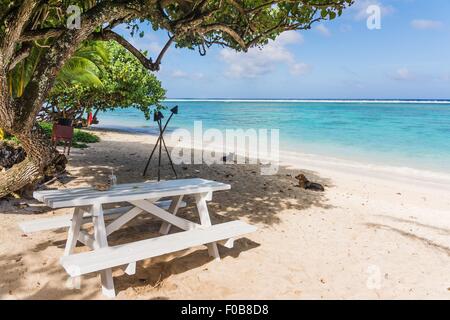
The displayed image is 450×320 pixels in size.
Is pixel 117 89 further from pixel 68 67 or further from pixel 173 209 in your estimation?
pixel 173 209

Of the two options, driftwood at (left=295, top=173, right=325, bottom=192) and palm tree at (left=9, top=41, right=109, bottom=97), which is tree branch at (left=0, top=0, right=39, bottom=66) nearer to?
palm tree at (left=9, top=41, right=109, bottom=97)

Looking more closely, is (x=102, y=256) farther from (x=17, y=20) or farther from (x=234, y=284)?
(x=17, y=20)

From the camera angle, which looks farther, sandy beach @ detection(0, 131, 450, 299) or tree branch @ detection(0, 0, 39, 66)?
tree branch @ detection(0, 0, 39, 66)

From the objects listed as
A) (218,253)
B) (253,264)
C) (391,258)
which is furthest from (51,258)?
(391,258)

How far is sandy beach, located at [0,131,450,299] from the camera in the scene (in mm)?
3959

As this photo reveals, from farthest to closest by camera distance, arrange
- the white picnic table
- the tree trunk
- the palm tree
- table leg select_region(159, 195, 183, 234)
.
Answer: the palm tree, the tree trunk, table leg select_region(159, 195, 183, 234), the white picnic table

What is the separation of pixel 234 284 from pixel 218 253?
66 centimetres

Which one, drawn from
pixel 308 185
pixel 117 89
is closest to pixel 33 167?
pixel 308 185

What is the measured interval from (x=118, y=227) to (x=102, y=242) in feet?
1.76

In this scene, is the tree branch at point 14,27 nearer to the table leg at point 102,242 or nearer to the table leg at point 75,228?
the table leg at point 75,228

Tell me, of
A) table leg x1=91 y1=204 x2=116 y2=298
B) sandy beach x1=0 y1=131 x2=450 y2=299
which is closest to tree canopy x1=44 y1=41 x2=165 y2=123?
sandy beach x1=0 y1=131 x2=450 y2=299

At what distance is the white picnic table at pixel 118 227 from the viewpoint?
3531mm

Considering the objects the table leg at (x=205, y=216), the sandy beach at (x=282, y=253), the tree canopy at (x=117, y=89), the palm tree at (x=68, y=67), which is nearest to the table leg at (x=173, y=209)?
the sandy beach at (x=282, y=253)

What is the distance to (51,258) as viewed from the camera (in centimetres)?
445
